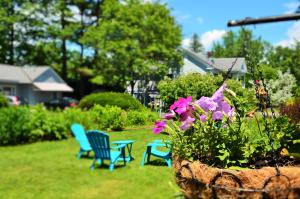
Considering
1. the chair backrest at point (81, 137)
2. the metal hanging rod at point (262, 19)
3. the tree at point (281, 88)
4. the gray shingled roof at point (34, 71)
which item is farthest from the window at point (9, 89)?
the metal hanging rod at point (262, 19)

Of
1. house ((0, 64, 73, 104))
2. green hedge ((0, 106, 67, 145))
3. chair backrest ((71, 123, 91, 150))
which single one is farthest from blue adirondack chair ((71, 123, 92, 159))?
house ((0, 64, 73, 104))

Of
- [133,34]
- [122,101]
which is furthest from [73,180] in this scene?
[133,34]

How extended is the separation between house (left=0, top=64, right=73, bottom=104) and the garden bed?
53.8 metres

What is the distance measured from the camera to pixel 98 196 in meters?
8.01

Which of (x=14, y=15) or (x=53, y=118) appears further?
(x=14, y=15)

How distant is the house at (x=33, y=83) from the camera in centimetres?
5469

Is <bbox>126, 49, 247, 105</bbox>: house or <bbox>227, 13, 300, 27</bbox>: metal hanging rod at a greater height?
<bbox>227, 13, 300, 27</bbox>: metal hanging rod

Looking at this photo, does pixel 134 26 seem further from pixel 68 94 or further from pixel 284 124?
pixel 284 124

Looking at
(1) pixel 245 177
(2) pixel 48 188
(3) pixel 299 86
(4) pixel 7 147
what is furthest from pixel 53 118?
(1) pixel 245 177

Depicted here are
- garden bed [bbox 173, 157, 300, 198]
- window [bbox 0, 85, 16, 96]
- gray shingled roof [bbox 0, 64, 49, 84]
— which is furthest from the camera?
window [bbox 0, 85, 16, 96]

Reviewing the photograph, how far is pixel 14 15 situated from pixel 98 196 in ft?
166

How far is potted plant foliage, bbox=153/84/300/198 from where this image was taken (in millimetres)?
2012

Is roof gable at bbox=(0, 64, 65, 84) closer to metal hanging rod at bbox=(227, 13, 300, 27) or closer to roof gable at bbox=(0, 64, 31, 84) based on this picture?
roof gable at bbox=(0, 64, 31, 84)

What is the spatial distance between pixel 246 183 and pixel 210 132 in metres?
0.42
